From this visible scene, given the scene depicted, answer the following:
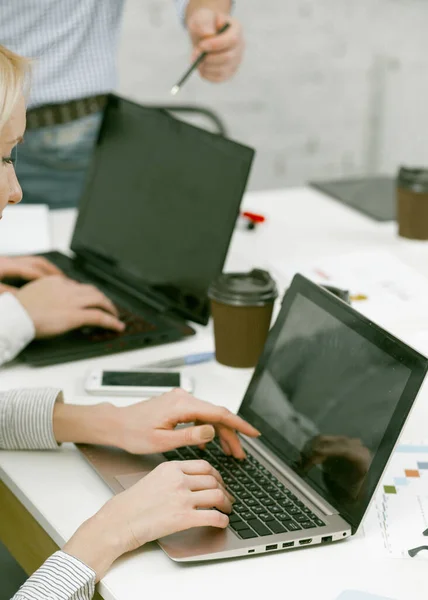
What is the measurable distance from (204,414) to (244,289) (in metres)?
0.29

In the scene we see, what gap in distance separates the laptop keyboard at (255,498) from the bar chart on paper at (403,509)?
70mm

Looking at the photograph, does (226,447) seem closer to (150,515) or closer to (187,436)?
(187,436)

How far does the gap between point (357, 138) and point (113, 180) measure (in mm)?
2169

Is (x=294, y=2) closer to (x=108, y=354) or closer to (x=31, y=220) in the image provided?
(x=31, y=220)

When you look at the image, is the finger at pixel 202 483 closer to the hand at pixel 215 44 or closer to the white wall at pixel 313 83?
the hand at pixel 215 44

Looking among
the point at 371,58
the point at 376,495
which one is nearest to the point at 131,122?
the point at 376,495

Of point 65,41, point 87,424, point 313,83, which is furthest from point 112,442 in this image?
point 313,83

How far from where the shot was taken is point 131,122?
5.36 ft

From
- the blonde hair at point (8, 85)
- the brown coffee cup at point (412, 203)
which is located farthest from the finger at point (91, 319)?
the brown coffee cup at point (412, 203)

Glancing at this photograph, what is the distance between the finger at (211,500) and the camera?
3.12 feet

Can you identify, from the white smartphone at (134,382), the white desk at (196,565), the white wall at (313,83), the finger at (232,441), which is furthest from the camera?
the white wall at (313,83)

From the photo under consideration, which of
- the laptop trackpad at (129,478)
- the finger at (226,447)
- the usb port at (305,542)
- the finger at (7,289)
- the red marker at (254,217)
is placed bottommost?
the finger at (7,289)

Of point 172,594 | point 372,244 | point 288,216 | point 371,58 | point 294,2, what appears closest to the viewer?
point 172,594

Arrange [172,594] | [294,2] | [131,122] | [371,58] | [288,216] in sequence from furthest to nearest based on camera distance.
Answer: [371,58]
[294,2]
[288,216]
[131,122]
[172,594]
